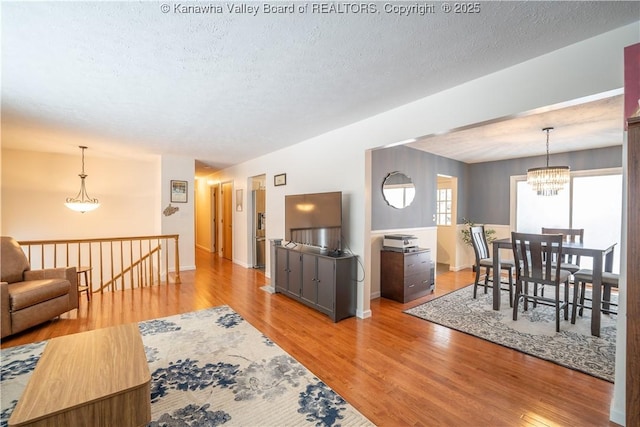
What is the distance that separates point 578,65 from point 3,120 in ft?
18.4

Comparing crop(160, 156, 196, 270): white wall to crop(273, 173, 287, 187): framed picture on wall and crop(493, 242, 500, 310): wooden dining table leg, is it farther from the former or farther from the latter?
crop(493, 242, 500, 310): wooden dining table leg

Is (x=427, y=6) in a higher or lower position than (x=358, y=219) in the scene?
higher

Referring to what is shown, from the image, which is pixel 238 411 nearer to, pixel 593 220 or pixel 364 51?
pixel 364 51

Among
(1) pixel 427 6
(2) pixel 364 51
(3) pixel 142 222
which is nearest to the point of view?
(1) pixel 427 6

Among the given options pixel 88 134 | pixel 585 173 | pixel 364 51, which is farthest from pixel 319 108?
pixel 585 173

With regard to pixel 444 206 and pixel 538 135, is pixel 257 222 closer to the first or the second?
pixel 444 206

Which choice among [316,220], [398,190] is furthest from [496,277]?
[316,220]

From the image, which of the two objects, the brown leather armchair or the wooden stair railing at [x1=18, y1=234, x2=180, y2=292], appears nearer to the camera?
the brown leather armchair

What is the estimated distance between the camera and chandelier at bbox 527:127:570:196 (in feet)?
12.4

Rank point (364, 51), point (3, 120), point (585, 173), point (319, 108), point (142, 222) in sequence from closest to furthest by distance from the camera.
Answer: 1. point (364, 51)
2. point (319, 108)
3. point (3, 120)
4. point (585, 173)
5. point (142, 222)

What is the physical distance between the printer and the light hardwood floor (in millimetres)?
753

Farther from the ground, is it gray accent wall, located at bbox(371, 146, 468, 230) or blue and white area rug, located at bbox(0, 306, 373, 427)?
gray accent wall, located at bbox(371, 146, 468, 230)

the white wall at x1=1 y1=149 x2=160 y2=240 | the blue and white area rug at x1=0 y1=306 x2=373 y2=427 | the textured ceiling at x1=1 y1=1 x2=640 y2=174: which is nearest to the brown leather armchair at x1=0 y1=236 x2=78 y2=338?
the blue and white area rug at x1=0 y1=306 x2=373 y2=427

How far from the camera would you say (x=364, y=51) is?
1857mm
